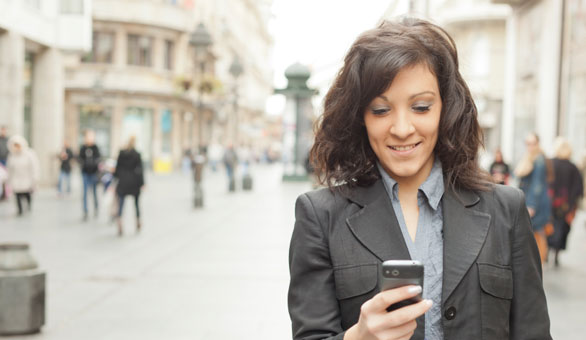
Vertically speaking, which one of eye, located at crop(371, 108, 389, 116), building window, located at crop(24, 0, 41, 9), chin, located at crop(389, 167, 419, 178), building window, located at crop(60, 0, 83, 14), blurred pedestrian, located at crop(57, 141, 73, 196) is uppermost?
building window, located at crop(60, 0, 83, 14)

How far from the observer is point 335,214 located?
1999 mm

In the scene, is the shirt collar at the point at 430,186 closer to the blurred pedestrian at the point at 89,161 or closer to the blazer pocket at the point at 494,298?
the blazer pocket at the point at 494,298

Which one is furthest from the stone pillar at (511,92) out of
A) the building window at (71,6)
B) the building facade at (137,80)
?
the building facade at (137,80)

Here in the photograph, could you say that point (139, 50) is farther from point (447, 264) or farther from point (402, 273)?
point (402, 273)

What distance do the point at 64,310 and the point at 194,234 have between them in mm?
5974

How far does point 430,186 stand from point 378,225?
192mm

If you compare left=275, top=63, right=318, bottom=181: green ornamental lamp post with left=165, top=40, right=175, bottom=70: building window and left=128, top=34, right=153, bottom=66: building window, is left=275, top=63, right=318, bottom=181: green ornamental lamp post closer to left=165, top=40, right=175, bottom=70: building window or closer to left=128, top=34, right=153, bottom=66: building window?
left=128, top=34, right=153, bottom=66: building window

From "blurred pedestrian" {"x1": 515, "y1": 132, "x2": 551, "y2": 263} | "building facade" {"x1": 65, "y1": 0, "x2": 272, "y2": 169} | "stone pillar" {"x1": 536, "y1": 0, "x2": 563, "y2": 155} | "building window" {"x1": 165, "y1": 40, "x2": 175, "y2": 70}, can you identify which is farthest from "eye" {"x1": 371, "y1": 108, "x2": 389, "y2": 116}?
"building window" {"x1": 165, "y1": 40, "x2": 175, "y2": 70}

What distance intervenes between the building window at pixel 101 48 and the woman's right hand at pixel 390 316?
4258cm

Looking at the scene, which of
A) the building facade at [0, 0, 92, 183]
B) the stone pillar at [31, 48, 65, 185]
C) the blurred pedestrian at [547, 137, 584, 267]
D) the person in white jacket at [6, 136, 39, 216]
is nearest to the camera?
the blurred pedestrian at [547, 137, 584, 267]

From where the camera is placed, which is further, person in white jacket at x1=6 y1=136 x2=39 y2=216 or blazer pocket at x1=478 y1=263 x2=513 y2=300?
person in white jacket at x1=6 y1=136 x2=39 y2=216

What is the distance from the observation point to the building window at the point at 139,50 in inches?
1705

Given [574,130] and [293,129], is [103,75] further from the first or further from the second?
[574,130]

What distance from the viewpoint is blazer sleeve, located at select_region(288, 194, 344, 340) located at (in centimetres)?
191
